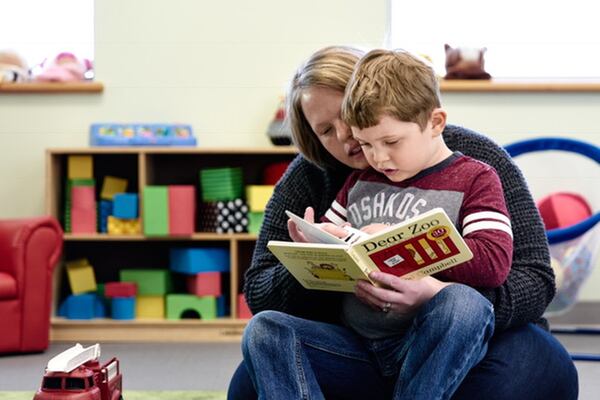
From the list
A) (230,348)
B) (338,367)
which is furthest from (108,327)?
(338,367)

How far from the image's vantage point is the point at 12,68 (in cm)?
458

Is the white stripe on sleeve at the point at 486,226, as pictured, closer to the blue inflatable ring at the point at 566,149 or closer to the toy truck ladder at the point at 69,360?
the toy truck ladder at the point at 69,360

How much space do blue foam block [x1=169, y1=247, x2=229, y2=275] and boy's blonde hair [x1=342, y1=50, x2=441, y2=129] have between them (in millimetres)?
2578

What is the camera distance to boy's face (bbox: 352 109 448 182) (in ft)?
5.66

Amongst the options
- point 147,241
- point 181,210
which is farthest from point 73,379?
point 147,241

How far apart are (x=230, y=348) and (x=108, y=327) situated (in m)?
0.62

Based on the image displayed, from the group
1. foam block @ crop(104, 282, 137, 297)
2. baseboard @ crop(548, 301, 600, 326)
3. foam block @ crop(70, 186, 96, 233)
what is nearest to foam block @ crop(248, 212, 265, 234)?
foam block @ crop(104, 282, 137, 297)

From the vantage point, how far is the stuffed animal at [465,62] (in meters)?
4.52

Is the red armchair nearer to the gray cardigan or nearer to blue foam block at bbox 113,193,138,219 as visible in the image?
blue foam block at bbox 113,193,138,219

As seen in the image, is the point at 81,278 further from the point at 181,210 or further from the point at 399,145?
the point at 399,145

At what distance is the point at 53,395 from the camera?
196 cm

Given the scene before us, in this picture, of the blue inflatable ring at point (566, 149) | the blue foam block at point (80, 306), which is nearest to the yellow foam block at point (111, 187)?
the blue foam block at point (80, 306)

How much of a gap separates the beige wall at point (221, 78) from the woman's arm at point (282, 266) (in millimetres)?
2462

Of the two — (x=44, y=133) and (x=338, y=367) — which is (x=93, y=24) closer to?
(x=44, y=133)
